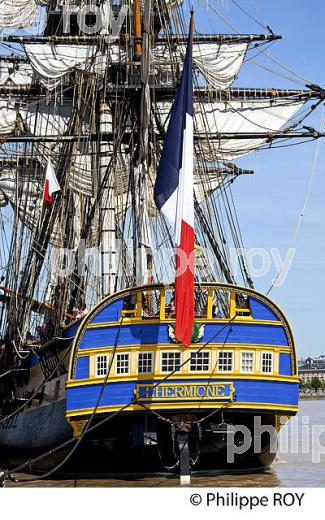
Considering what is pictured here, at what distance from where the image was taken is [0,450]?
3291 cm

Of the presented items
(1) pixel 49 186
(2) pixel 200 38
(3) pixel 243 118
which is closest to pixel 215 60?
(2) pixel 200 38

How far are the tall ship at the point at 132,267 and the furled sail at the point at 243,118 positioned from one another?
55 mm

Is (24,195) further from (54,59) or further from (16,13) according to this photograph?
(16,13)

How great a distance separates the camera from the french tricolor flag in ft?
67.5

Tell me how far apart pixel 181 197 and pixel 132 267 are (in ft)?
36.6

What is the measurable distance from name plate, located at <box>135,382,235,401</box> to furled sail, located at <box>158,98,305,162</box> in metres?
16.9

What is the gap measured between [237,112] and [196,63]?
2.61 metres

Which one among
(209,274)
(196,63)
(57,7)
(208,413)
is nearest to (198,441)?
(208,413)

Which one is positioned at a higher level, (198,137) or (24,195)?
(24,195)

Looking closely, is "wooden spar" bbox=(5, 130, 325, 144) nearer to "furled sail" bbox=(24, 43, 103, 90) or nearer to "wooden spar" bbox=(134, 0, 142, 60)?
"wooden spar" bbox=(134, 0, 142, 60)

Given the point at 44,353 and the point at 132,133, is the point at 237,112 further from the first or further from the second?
the point at 44,353

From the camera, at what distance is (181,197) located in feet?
68.3

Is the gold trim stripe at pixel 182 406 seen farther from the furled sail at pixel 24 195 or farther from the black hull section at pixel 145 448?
the furled sail at pixel 24 195

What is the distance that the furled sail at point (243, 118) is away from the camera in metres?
38.4
